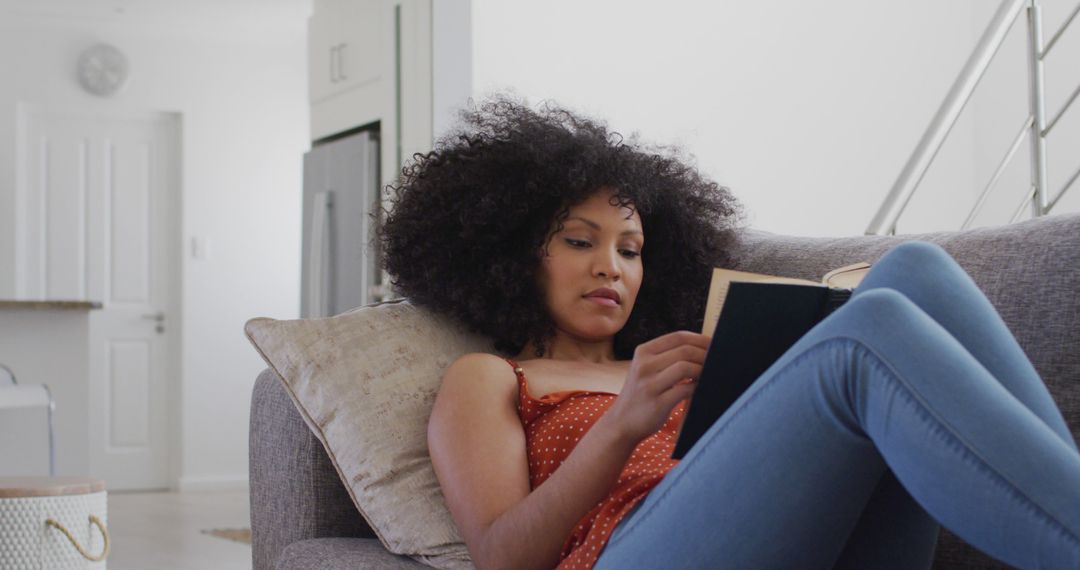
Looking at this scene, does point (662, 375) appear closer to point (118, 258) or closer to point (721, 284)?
point (721, 284)

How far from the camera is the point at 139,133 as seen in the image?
6.49 metres

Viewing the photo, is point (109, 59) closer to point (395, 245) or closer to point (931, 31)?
point (931, 31)

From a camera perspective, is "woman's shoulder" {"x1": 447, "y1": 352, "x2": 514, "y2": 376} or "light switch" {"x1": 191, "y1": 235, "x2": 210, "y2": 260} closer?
"woman's shoulder" {"x1": 447, "y1": 352, "x2": 514, "y2": 376}

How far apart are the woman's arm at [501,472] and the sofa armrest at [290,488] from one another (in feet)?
0.79

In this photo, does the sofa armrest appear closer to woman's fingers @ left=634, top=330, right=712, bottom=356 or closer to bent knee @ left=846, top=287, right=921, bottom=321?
woman's fingers @ left=634, top=330, right=712, bottom=356

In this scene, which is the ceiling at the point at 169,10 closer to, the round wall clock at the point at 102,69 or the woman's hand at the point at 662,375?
the round wall clock at the point at 102,69

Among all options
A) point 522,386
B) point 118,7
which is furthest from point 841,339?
point 118,7

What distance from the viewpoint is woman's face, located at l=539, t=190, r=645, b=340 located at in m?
1.65

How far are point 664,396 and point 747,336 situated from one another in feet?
0.35

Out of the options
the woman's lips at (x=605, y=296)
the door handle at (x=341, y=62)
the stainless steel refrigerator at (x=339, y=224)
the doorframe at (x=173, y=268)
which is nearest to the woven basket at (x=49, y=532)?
the woman's lips at (x=605, y=296)

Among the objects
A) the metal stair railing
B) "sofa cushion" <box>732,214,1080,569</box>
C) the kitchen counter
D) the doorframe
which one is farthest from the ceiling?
"sofa cushion" <box>732,214,1080,569</box>

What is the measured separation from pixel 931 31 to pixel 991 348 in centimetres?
409

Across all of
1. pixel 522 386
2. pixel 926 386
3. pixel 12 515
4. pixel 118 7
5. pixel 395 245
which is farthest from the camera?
pixel 118 7

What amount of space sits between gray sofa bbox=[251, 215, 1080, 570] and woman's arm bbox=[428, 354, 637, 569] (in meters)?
0.17
